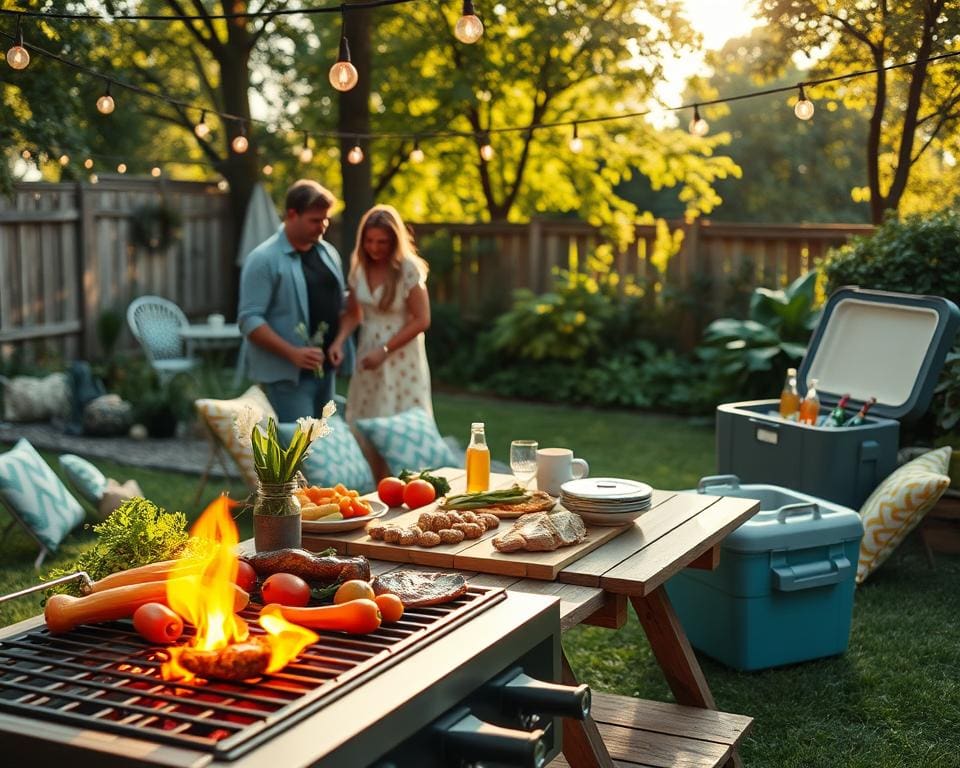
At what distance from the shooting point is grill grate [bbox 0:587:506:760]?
1.84 meters

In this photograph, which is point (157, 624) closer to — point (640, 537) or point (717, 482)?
point (640, 537)

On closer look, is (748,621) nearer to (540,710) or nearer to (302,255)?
(540,710)

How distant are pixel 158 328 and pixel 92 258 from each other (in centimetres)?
108

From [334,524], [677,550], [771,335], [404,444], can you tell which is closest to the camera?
[677,550]

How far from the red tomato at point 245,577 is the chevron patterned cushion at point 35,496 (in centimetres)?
297

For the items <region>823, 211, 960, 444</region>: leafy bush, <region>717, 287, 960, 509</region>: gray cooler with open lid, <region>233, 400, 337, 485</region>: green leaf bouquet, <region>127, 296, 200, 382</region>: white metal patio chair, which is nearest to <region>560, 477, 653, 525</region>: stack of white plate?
<region>233, 400, 337, 485</region>: green leaf bouquet

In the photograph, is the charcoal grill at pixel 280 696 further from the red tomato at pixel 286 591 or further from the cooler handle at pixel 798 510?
the cooler handle at pixel 798 510

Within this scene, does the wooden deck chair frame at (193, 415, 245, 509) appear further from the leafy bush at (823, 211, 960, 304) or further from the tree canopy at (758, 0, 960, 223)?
the tree canopy at (758, 0, 960, 223)

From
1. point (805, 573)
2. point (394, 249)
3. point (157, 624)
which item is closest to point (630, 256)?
point (394, 249)

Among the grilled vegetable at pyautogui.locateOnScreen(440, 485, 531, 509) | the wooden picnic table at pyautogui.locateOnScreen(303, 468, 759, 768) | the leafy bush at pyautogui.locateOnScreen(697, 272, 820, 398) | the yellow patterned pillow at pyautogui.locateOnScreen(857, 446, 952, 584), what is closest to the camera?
the wooden picnic table at pyautogui.locateOnScreen(303, 468, 759, 768)

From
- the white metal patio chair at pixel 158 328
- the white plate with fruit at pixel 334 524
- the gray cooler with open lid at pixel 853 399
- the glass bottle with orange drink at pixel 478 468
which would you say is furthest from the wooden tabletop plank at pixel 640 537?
the white metal patio chair at pixel 158 328

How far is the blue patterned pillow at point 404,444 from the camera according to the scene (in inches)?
217

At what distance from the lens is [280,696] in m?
1.98

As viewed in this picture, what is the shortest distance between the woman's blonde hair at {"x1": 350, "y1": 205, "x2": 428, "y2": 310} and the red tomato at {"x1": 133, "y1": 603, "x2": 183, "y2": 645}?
11.6 ft
